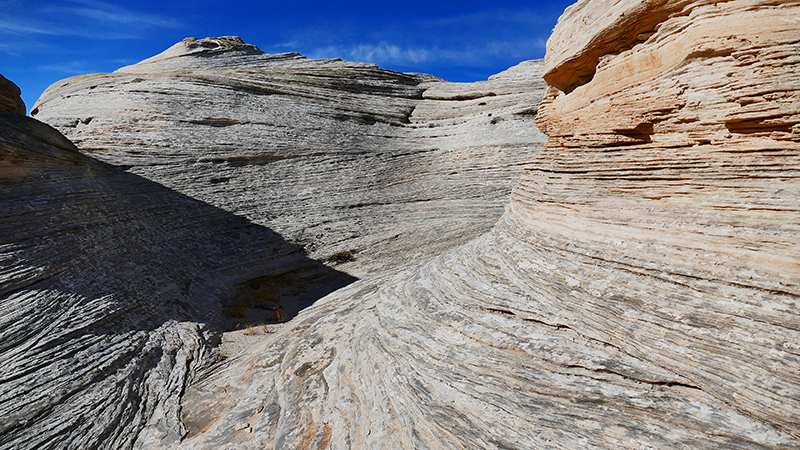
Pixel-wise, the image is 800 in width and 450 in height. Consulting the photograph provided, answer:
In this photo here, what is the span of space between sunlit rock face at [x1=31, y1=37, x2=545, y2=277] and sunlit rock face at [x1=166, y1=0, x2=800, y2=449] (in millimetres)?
8326

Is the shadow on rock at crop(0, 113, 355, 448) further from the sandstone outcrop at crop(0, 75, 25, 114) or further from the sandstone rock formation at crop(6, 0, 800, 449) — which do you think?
the sandstone outcrop at crop(0, 75, 25, 114)

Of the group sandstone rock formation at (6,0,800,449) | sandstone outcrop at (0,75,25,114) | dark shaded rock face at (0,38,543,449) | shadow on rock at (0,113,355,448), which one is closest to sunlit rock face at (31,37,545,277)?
dark shaded rock face at (0,38,543,449)

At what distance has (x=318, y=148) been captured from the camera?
18.5 meters

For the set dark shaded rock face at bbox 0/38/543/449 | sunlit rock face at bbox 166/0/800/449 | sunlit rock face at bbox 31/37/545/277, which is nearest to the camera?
sunlit rock face at bbox 166/0/800/449

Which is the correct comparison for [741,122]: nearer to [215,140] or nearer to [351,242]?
[351,242]

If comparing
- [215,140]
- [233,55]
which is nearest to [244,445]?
[215,140]

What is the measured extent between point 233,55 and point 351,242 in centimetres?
1633

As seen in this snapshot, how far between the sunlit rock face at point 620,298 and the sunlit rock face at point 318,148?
8.33 meters

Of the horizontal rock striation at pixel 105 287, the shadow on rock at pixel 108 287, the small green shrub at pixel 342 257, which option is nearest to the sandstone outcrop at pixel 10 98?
the horizontal rock striation at pixel 105 287

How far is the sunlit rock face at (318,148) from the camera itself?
1583 cm

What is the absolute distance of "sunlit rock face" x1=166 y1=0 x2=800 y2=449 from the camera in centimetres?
425

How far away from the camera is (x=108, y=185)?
1279 centimetres

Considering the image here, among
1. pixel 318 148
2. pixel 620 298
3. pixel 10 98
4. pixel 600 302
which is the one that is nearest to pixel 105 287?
pixel 10 98

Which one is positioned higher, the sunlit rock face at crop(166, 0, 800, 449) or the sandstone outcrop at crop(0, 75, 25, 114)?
the sandstone outcrop at crop(0, 75, 25, 114)
